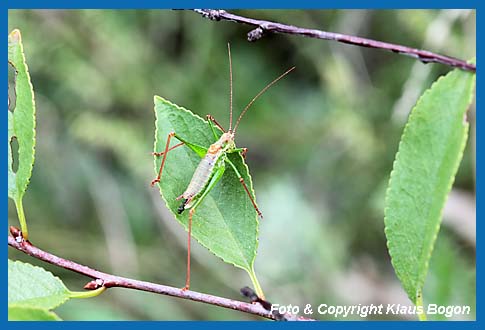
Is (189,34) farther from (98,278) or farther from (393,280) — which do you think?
(98,278)

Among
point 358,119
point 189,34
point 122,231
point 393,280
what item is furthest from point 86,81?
point 393,280

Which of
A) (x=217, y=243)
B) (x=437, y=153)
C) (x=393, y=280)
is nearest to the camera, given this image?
(x=437, y=153)

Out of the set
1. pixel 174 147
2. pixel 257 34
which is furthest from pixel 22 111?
pixel 257 34

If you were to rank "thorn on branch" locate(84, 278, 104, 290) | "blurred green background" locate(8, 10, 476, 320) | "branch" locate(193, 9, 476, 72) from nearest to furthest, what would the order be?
"branch" locate(193, 9, 476, 72), "thorn on branch" locate(84, 278, 104, 290), "blurred green background" locate(8, 10, 476, 320)

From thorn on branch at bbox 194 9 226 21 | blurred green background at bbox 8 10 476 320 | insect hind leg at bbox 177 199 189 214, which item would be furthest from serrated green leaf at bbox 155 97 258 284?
blurred green background at bbox 8 10 476 320

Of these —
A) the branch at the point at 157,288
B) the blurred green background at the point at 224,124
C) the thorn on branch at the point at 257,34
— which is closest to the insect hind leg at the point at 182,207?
the branch at the point at 157,288

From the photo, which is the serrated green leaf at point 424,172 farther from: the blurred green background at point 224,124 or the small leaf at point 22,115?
the blurred green background at point 224,124

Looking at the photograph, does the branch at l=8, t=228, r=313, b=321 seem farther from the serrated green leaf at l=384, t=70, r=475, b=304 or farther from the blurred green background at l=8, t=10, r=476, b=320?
the blurred green background at l=8, t=10, r=476, b=320
